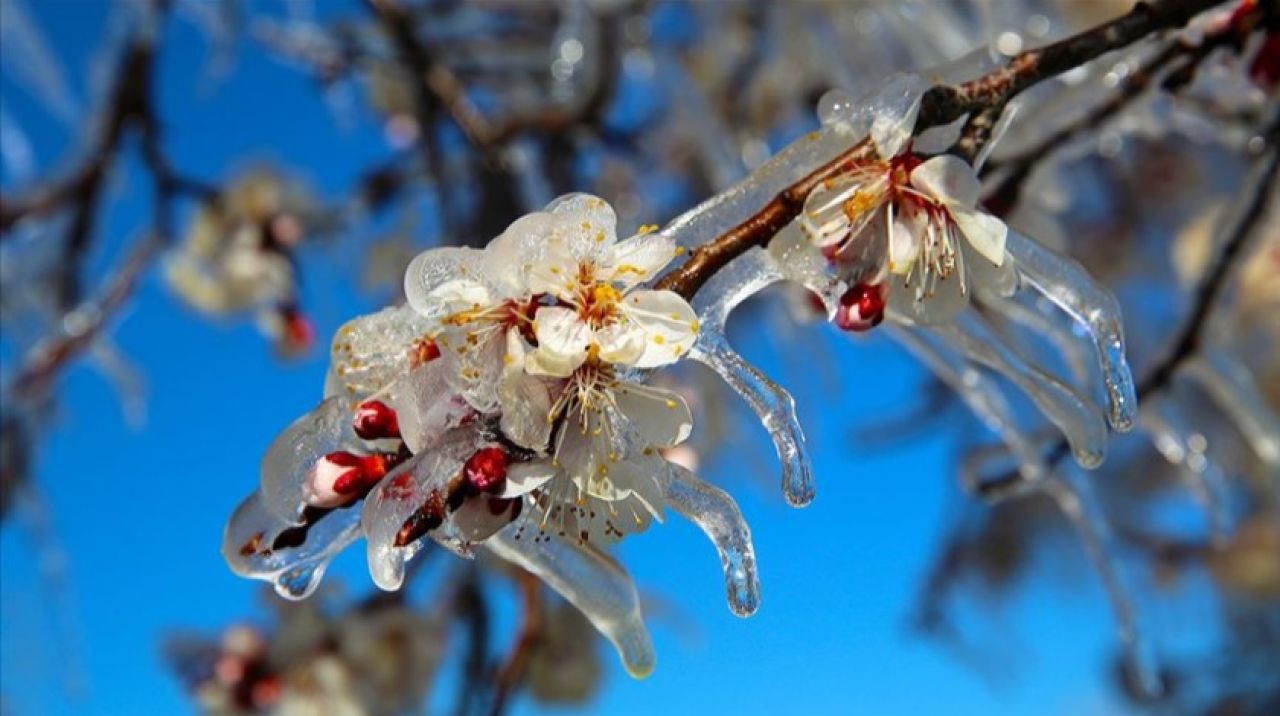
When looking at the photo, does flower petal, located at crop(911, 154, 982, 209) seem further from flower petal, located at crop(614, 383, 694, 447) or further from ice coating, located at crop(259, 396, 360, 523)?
ice coating, located at crop(259, 396, 360, 523)

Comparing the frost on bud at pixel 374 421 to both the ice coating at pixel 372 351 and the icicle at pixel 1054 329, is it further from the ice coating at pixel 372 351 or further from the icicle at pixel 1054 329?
the icicle at pixel 1054 329

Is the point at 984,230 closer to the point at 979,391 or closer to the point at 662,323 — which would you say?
the point at 662,323

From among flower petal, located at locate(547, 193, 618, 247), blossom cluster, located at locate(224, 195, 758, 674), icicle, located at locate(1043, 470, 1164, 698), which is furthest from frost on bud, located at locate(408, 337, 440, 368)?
icicle, located at locate(1043, 470, 1164, 698)

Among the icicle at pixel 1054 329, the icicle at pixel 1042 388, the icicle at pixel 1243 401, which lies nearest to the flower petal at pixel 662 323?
the icicle at pixel 1042 388

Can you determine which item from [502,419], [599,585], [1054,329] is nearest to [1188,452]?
[1054,329]

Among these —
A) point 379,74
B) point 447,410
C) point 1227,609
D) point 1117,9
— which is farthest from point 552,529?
point 1227,609

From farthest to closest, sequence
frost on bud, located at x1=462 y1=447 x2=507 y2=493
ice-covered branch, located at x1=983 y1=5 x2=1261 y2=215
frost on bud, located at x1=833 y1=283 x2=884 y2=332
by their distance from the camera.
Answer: ice-covered branch, located at x1=983 y1=5 x2=1261 y2=215
frost on bud, located at x1=833 y1=283 x2=884 y2=332
frost on bud, located at x1=462 y1=447 x2=507 y2=493

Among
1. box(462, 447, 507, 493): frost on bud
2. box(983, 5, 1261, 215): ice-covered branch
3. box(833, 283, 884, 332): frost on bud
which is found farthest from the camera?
box(983, 5, 1261, 215): ice-covered branch

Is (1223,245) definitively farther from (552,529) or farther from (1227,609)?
(1227,609)
